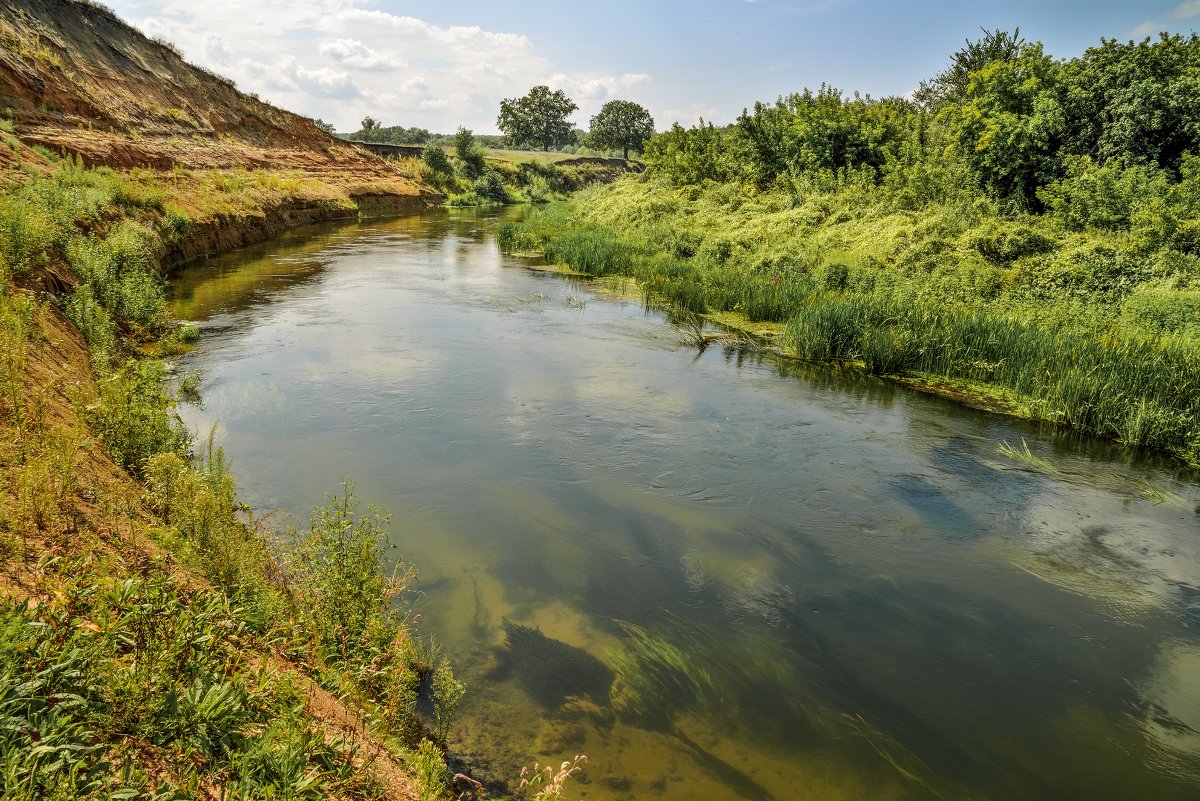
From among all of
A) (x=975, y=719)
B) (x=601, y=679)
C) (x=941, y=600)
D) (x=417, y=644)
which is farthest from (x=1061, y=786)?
(x=417, y=644)

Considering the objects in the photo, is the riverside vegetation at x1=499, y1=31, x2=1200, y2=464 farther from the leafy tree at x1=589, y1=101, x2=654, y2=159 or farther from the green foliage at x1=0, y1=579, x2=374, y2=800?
the leafy tree at x1=589, y1=101, x2=654, y2=159

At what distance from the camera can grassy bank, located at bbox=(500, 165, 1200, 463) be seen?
33.9 ft

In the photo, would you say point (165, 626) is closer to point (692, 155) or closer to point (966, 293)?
point (966, 293)

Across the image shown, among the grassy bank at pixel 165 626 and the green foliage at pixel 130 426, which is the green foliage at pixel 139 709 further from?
the green foliage at pixel 130 426

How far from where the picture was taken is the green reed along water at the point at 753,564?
4.81 meters

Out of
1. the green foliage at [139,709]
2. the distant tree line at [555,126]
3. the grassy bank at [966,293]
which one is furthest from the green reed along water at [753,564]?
the distant tree line at [555,126]

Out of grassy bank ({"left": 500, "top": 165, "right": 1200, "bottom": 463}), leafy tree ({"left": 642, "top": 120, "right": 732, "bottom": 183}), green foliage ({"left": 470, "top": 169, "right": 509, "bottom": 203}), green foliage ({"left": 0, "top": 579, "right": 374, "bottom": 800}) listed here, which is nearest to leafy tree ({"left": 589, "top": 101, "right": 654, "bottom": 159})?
green foliage ({"left": 470, "top": 169, "right": 509, "bottom": 203})

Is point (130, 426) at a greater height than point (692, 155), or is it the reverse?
point (692, 155)

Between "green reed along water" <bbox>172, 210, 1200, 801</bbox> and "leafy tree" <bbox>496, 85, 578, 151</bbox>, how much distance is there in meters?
97.2

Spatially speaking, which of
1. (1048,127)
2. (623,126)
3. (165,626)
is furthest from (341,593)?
(623,126)

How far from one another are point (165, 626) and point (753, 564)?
5.21 m

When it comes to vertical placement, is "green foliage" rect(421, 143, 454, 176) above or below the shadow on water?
above

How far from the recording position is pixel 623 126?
323 ft

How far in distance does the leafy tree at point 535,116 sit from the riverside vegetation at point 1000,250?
84452 mm
